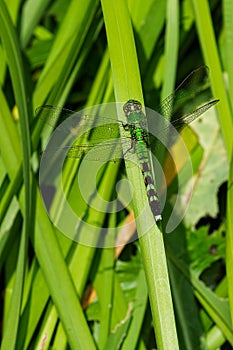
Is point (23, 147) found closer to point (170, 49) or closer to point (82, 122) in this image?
point (82, 122)

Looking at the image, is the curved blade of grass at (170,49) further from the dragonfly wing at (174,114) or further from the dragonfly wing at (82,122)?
the dragonfly wing at (82,122)

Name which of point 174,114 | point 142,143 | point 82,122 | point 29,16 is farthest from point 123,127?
point 29,16

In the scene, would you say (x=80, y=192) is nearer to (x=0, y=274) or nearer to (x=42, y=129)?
(x=42, y=129)

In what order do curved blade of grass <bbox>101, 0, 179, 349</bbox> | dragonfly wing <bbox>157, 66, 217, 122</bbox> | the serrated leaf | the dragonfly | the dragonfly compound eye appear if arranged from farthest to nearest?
1. the serrated leaf
2. dragonfly wing <bbox>157, 66, 217, 122</bbox>
3. the dragonfly
4. the dragonfly compound eye
5. curved blade of grass <bbox>101, 0, 179, 349</bbox>

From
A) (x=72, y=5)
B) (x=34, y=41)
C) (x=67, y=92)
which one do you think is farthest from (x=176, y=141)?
(x=34, y=41)

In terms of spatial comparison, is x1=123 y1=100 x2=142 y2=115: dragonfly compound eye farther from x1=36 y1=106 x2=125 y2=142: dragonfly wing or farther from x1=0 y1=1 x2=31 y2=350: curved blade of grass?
x1=0 y1=1 x2=31 y2=350: curved blade of grass

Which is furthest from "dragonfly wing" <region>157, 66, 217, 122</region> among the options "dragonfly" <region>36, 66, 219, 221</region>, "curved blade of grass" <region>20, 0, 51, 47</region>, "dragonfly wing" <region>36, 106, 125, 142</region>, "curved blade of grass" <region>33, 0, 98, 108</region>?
"curved blade of grass" <region>20, 0, 51, 47</region>

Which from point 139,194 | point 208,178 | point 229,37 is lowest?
point 139,194
